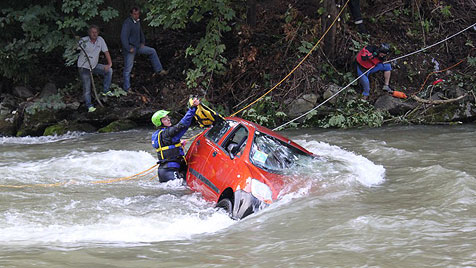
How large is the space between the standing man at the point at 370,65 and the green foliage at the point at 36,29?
673cm

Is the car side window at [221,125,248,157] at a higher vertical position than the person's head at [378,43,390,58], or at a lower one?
lower

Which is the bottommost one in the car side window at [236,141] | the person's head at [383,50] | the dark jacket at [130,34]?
the car side window at [236,141]

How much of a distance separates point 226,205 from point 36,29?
34.2 feet

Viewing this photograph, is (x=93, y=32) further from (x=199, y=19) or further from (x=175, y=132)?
(x=175, y=132)

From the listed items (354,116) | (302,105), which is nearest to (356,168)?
(354,116)

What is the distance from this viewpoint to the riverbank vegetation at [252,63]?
1453 cm

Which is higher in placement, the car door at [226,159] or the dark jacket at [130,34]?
the dark jacket at [130,34]

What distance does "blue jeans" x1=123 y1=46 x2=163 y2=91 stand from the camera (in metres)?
15.6

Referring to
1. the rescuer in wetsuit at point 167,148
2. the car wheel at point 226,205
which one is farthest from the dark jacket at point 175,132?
the car wheel at point 226,205

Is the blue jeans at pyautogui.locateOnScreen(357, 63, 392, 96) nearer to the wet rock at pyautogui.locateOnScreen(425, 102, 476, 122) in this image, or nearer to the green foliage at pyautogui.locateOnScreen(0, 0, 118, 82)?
the wet rock at pyautogui.locateOnScreen(425, 102, 476, 122)

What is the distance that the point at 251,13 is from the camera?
16484mm

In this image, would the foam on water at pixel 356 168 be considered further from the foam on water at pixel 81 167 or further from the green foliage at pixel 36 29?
the green foliage at pixel 36 29

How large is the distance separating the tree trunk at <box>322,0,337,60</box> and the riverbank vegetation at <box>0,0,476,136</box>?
0.03 m

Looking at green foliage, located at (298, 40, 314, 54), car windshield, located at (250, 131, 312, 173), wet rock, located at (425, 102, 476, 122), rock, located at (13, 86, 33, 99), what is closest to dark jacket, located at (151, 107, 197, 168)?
car windshield, located at (250, 131, 312, 173)
